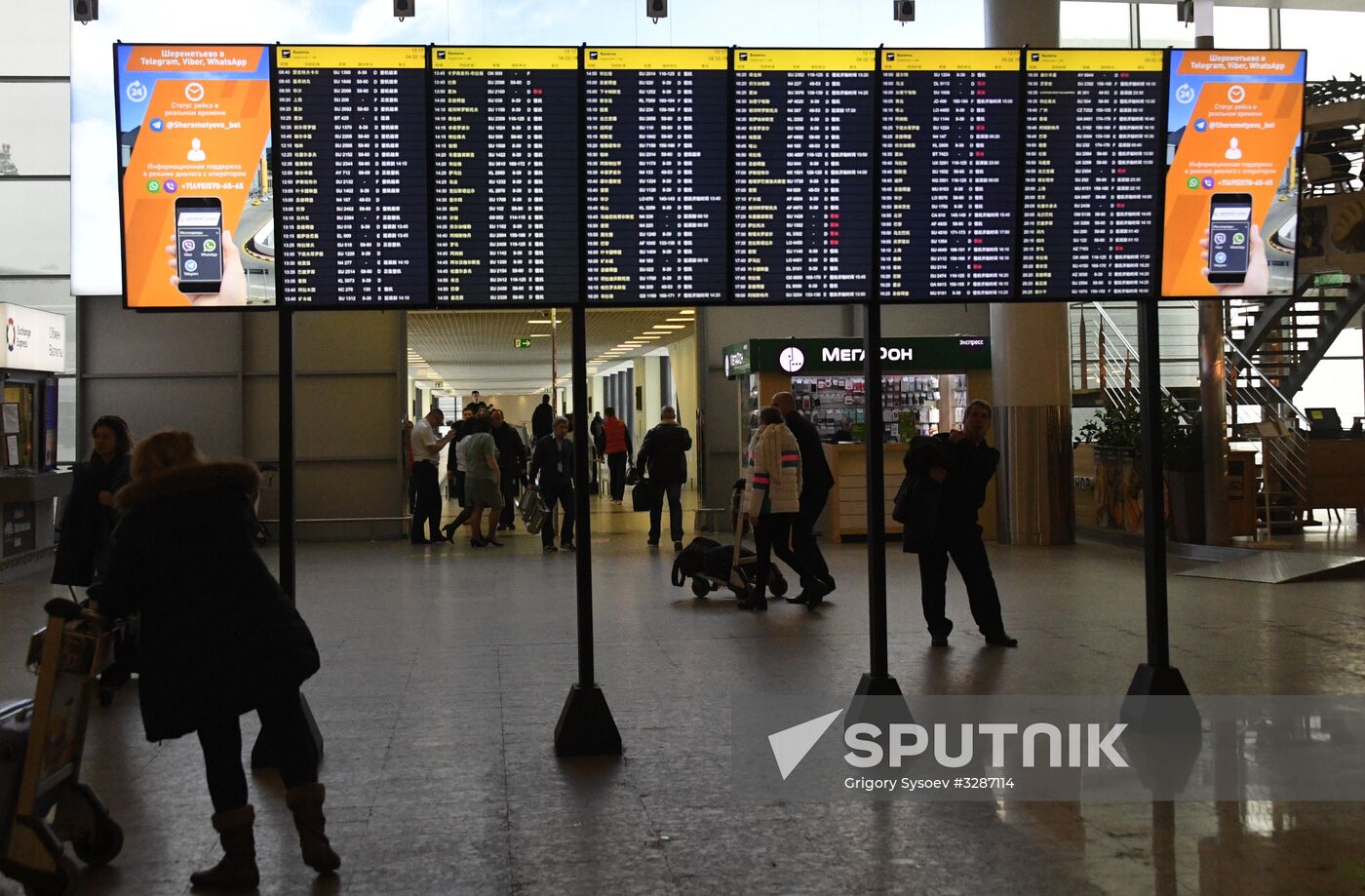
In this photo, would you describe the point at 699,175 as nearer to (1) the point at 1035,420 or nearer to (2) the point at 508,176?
(2) the point at 508,176

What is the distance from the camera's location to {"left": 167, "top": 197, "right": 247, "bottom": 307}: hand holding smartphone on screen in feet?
18.6

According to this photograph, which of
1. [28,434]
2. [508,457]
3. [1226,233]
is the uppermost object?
[1226,233]

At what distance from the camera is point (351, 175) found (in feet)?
19.0

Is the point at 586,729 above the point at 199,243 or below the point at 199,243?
below

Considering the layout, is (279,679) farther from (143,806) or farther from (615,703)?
(615,703)

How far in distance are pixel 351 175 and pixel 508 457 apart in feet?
41.0

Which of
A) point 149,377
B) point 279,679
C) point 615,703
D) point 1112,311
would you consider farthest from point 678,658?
point 1112,311

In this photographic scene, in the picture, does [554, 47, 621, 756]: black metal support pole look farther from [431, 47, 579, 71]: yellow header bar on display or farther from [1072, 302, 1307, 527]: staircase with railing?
[1072, 302, 1307, 527]: staircase with railing

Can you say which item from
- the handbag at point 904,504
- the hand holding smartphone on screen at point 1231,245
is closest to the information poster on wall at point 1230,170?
the hand holding smartphone on screen at point 1231,245

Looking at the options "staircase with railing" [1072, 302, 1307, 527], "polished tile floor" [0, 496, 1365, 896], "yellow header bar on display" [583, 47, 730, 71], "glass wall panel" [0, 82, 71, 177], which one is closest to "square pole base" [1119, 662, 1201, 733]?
"polished tile floor" [0, 496, 1365, 896]

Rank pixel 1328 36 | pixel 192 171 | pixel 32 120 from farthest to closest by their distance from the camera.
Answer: pixel 1328 36, pixel 32 120, pixel 192 171

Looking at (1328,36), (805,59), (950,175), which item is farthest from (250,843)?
(1328,36)

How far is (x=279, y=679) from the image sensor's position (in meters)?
4.27
